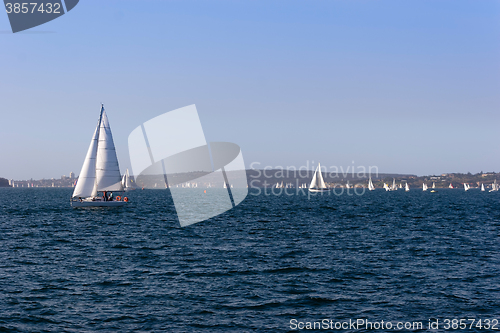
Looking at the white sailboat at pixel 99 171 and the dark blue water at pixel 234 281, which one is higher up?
the white sailboat at pixel 99 171

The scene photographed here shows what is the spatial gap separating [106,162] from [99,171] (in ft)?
6.72

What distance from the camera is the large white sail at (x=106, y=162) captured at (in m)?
80.4

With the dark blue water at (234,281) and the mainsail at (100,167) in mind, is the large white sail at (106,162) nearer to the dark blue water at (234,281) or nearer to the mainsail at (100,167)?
the mainsail at (100,167)

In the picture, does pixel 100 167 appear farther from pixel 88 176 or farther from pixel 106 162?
pixel 88 176

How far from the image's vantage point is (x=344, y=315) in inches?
818

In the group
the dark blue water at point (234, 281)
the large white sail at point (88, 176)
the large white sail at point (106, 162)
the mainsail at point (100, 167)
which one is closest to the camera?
the dark blue water at point (234, 281)

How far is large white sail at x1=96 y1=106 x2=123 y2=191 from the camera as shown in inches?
3164

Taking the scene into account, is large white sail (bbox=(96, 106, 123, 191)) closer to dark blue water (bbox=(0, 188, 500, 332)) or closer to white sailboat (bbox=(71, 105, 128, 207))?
white sailboat (bbox=(71, 105, 128, 207))

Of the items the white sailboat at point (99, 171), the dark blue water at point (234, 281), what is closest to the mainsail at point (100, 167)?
Answer: the white sailboat at point (99, 171)

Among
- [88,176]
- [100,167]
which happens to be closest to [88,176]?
[88,176]

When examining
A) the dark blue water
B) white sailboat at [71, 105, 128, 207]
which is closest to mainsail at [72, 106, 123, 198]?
white sailboat at [71, 105, 128, 207]

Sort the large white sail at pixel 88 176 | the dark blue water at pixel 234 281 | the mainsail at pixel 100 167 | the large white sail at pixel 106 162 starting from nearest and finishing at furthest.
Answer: the dark blue water at pixel 234 281, the large white sail at pixel 88 176, the mainsail at pixel 100 167, the large white sail at pixel 106 162

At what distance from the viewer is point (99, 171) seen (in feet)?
263

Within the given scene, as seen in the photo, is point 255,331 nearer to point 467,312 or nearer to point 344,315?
point 344,315
